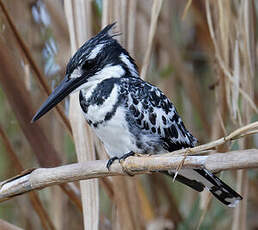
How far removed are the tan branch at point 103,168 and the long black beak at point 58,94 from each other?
8.9 inches

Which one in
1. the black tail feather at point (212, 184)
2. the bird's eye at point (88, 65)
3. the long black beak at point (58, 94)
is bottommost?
the black tail feather at point (212, 184)

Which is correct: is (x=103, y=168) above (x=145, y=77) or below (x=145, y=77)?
below

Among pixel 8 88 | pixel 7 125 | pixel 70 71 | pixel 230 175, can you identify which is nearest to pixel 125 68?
pixel 70 71

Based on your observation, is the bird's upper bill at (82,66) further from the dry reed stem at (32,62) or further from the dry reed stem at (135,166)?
the dry reed stem at (135,166)

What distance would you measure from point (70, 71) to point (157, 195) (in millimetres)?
1089

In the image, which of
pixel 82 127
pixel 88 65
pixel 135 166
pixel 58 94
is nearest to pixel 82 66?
pixel 88 65

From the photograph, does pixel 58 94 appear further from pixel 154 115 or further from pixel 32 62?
pixel 154 115

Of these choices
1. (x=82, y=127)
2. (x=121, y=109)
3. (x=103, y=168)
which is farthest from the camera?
(x=121, y=109)

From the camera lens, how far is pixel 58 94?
1.41 m

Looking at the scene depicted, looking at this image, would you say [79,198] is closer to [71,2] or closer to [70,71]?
[70,71]

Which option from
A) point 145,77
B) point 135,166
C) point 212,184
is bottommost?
point 212,184

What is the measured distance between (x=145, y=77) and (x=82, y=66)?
0.62ft

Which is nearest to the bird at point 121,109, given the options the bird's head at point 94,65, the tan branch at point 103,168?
the bird's head at point 94,65

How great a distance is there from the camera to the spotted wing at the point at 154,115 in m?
1.50
